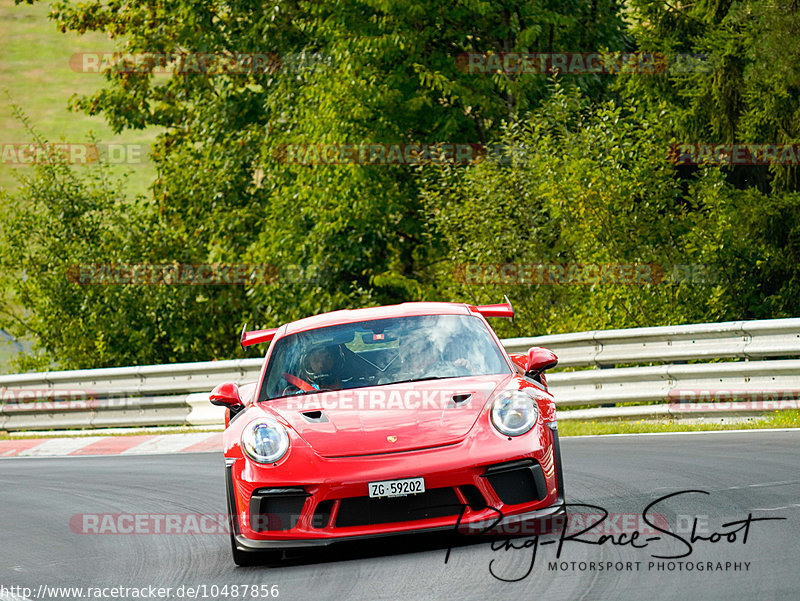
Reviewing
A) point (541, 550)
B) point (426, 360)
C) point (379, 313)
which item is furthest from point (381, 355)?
point (541, 550)

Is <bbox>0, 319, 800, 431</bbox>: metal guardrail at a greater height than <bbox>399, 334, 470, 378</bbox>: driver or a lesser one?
lesser

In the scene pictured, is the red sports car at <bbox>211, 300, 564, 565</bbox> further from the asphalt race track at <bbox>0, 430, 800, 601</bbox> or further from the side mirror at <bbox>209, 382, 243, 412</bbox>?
the asphalt race track at <bbox>0, 430, 800, 601</bbox>

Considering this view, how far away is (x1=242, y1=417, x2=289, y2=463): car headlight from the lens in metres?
6.25

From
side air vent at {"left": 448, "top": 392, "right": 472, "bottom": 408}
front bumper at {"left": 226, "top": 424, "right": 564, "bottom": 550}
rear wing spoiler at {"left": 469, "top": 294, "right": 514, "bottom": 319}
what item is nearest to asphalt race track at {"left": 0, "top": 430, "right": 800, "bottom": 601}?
front bumper at {"left": 226, "top": 424, "right": 564, "bottom": 550}

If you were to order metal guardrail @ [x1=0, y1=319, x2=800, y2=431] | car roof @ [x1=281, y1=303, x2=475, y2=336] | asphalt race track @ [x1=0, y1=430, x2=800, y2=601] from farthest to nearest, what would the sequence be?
metal guardrail @ [x1=0, y1=319, x2=800, y2=431] < car roof @ [x1=281, y1=303, x2=475, y2=336] < asphalt race track @ [x1=0, y1=430, x2=800, y2=601]

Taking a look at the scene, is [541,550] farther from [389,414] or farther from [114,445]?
[114,445]

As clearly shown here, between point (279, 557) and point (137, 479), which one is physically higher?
point (279, 557)

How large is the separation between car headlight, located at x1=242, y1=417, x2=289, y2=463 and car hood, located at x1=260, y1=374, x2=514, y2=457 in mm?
96

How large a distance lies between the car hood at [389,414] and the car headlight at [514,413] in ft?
0.33

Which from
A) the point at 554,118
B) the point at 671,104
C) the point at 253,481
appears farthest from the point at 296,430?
the point at 671,104

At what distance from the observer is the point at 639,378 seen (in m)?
12.7

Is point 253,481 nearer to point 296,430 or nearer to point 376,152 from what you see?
point 296,430

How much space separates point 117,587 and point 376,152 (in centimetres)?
1688

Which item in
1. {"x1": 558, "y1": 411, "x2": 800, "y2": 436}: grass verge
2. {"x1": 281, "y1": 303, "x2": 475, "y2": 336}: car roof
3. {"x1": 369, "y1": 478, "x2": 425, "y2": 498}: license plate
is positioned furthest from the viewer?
{"x1": 558, "y1": 411, "x2": 800, "y2": 436}: grass verge
